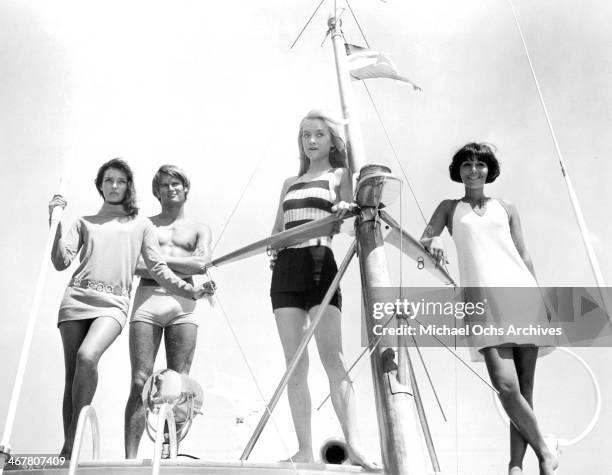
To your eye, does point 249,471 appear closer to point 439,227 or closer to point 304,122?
point 439,227

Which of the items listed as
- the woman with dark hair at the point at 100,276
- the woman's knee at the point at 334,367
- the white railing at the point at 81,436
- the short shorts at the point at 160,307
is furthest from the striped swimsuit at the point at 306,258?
the white railing at the point at 81,436

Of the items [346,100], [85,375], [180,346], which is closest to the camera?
[85,375]

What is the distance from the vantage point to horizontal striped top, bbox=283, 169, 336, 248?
4.83 meters

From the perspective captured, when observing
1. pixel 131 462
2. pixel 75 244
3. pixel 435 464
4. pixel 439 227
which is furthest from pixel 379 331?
pixel 75 244

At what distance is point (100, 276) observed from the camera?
14.9 feet

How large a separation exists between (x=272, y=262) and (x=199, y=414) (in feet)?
3.39

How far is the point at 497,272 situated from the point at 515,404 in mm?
711

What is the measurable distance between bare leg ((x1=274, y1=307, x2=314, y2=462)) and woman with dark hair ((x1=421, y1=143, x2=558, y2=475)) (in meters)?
0.84

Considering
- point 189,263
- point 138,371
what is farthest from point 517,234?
point 138,371

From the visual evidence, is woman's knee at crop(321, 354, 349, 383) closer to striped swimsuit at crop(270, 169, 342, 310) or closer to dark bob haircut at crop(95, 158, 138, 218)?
striped swimsuit at crop(270, 169, 342, 310)

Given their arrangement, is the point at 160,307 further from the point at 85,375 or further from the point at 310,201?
the point at 310,201

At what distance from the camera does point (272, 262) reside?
4832 millimetres

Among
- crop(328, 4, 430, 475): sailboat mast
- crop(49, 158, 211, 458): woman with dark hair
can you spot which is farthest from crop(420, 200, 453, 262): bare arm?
crop(49, 158, 211, 458): woman with dark hair

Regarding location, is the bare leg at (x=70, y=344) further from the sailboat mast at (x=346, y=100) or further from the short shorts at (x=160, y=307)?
the sailboat mast at (x=346, y=100)
